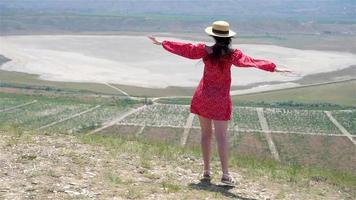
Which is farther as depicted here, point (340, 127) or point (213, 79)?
point (340, 127)

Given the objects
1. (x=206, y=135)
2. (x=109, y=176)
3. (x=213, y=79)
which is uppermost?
(x=213, y=79)

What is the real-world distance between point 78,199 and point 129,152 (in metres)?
2.62

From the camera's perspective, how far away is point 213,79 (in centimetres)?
627

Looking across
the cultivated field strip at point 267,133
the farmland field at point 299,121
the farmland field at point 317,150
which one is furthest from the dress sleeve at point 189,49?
the farmland field at point 299,121

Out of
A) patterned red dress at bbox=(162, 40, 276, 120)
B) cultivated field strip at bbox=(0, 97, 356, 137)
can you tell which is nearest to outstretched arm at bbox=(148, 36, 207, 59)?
patterned red dress at bbox=(162, 40, 276, 120)

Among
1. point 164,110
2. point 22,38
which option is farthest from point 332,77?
point 22,38

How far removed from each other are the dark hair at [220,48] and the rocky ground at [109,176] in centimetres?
148

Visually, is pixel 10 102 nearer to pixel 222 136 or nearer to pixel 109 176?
pixel 109 176

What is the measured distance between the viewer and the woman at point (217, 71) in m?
6.11

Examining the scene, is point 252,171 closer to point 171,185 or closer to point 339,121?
point 171,185

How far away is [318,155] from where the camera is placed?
27.6 meters

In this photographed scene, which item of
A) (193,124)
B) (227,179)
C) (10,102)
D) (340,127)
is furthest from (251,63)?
(10,102)

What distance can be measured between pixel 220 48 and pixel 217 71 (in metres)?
0.27

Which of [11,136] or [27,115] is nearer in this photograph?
[11,136]
